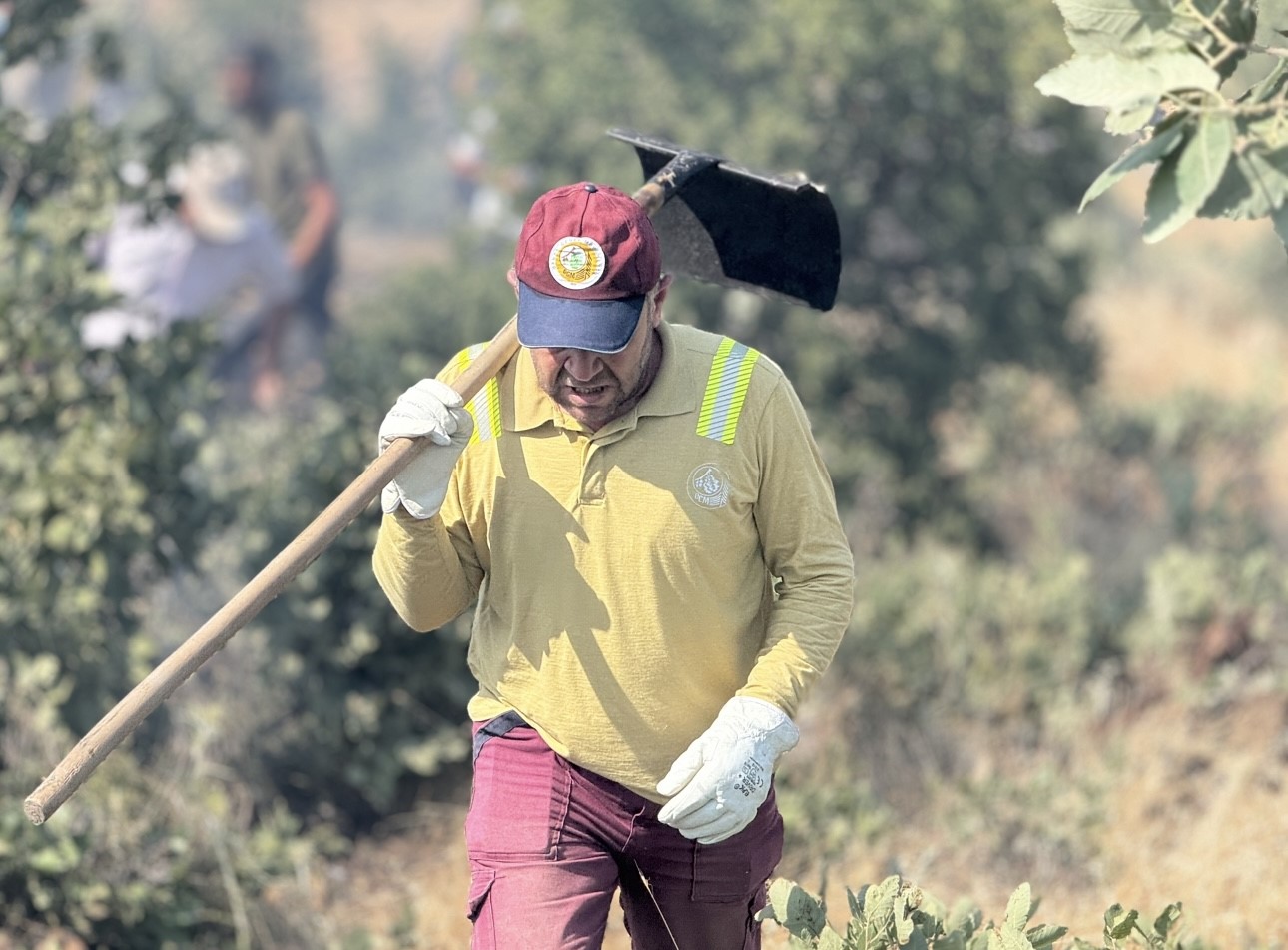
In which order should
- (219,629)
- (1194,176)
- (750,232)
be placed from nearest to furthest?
(1194,176)
(219,629)
(750,232)

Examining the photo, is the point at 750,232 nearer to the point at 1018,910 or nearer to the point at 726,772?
the point at 726,772

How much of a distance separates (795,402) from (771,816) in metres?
0.82

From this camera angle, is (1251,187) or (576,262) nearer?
(1251,187)

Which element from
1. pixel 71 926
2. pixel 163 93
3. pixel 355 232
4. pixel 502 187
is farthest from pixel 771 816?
pixel 355 232

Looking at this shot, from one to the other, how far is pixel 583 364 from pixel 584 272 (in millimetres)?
160

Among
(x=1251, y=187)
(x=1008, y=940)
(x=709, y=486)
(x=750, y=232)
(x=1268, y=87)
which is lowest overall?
(x=1008, y=940)

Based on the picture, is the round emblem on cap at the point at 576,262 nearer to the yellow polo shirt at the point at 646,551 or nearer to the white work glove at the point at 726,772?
the yellow polo shirt at the point at 646,551

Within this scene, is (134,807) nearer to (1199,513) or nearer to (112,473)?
(112,473)

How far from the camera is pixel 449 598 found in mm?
3367

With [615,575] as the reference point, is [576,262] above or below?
above

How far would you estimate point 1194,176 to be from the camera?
2531 mm

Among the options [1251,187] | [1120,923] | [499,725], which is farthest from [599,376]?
[1120,923]

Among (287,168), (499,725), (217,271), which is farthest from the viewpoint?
(287,168)

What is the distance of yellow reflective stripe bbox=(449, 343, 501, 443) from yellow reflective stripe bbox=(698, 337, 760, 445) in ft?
1.27
